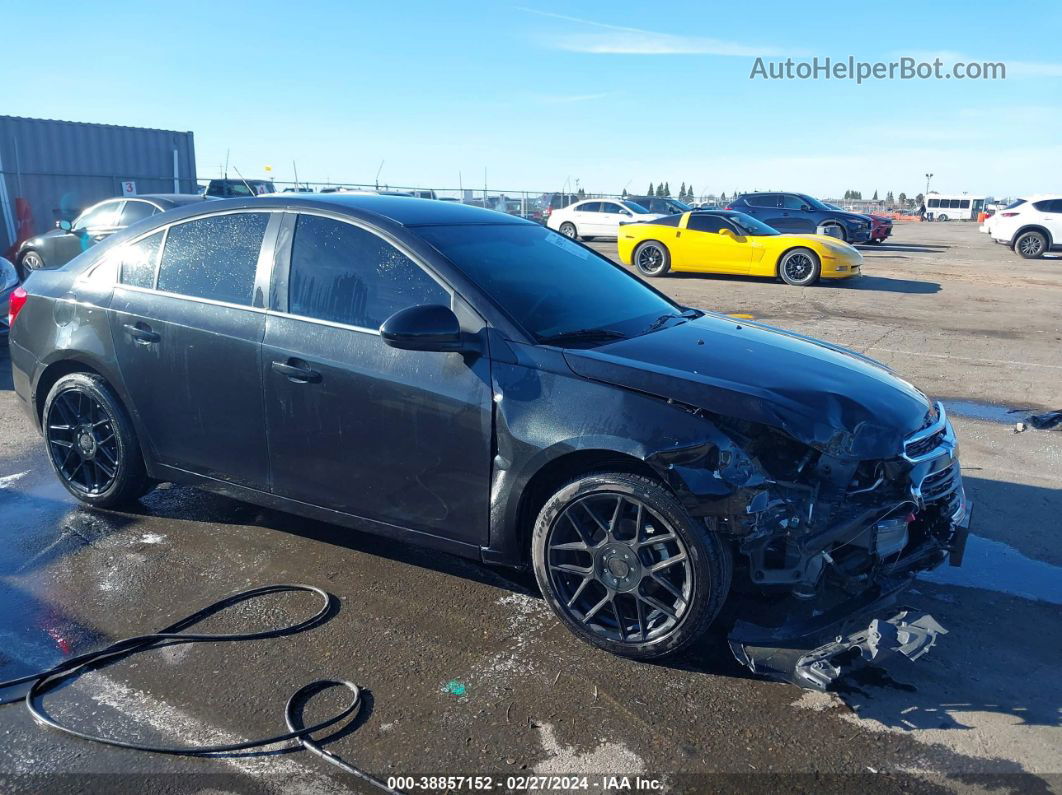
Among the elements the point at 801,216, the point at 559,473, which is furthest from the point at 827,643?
the point at 801,216

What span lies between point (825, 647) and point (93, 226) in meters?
14.4

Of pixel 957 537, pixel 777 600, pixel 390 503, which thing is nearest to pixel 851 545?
pixel 777 600

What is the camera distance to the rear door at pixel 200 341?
4.07 meters

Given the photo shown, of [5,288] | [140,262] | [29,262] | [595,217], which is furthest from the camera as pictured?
[595,217]

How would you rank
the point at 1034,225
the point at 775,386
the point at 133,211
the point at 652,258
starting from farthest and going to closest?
the point at 1034,225 < the point at 652,258 < the point at 133,211 < the point at 775,386

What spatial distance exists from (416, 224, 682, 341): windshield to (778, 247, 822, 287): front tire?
40.1 ft

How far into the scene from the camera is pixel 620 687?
3.20 metres

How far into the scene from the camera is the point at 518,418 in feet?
11.2

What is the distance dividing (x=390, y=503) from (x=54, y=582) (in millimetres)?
1690

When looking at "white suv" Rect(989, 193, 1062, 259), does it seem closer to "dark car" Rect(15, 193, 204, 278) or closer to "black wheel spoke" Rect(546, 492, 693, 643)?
"dark car" Rect(15, 193, 204, 278)

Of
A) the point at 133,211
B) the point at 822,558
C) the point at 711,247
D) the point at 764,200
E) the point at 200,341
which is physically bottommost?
the point at 822,558

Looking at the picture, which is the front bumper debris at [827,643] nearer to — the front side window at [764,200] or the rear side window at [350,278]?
the rear side window at [350,278]

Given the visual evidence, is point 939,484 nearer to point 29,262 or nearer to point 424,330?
point 424,330

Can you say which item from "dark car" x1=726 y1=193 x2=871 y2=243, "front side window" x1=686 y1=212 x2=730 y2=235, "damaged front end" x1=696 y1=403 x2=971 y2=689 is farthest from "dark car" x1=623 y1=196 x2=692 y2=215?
"damaged front end" x1=696 y1=403 x2=971 y2=689
